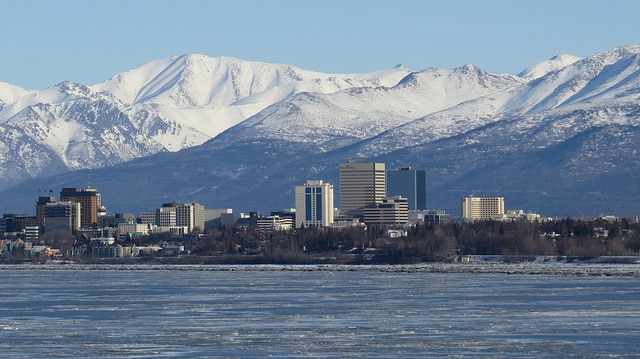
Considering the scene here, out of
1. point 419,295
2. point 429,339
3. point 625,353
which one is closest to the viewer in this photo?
point 625,353

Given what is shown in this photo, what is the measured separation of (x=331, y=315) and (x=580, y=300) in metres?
21.3

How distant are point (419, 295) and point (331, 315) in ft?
78.3

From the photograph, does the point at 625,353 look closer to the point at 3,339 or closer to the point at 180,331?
the point at 180,331

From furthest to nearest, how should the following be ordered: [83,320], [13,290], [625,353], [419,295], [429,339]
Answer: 1. [13,290]
2. [419,295]
3. [83,320]
4. [429,339]
5. [625,353]

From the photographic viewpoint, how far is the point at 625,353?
84125 millimetres

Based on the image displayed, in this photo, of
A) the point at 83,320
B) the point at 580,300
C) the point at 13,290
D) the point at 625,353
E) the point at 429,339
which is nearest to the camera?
the point at 625,353

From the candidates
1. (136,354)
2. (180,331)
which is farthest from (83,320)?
(136,354)

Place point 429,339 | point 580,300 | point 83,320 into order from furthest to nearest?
point 580,300 < point 83,320 < point 429,339

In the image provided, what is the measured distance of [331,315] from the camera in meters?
109

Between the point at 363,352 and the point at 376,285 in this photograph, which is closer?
the point at 363,352

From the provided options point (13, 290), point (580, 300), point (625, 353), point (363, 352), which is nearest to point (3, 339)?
point (363, 352)

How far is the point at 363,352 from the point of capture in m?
85.8

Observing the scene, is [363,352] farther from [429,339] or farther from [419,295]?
[419,295]

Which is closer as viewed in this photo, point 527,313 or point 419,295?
point 527,313
